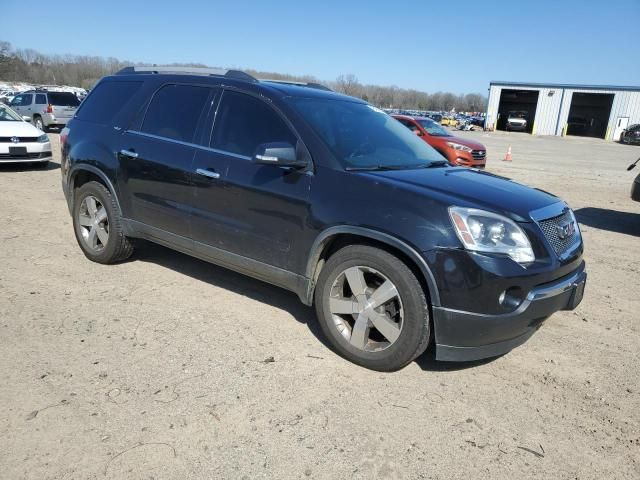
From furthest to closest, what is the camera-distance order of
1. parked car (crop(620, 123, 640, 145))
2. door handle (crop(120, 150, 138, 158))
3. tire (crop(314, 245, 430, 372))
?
parked car (crop(620, 123, 640, 145)) < door handle (crop(120, 150, 138, 158)) < tire (crop(314, 245, 430, 372))

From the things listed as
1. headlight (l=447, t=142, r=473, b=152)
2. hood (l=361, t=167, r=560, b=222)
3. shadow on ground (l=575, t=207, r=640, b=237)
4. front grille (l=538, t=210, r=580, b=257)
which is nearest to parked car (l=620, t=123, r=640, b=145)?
headlight (l=447, t=142, r=473, b=152)

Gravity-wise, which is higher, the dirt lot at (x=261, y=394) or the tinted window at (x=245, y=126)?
the tinted window at (x=245, y=126)

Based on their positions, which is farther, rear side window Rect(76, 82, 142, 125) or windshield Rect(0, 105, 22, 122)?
windshield Rect(0, 105, 22, 122)

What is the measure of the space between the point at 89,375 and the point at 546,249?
9.81 ft

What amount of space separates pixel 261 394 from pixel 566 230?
2331 millimetres

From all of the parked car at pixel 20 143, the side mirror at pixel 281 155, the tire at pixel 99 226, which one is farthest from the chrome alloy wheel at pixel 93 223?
the parked car at pixel 20 143

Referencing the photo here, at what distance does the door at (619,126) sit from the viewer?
48500mm

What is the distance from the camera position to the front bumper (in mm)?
2928

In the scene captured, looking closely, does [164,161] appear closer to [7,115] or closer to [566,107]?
[7,115]

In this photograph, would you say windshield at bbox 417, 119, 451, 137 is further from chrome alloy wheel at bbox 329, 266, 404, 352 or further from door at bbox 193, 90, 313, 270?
chrome alloy wheel at bbox 329, 266, 404, 352

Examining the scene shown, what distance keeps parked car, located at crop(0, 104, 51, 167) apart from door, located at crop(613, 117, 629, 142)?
52.3 m

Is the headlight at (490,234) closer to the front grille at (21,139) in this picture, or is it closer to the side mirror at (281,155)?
the side mirror at (281,155)

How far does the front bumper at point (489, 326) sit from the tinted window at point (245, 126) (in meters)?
1.70

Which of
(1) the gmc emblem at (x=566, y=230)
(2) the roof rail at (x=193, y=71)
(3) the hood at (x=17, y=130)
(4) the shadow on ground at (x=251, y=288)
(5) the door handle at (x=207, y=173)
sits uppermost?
(2) the roof rail at (x=193, y=71)
